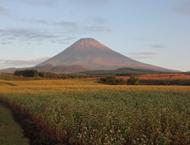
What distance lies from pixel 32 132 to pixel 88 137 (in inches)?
296

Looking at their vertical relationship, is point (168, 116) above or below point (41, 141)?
above

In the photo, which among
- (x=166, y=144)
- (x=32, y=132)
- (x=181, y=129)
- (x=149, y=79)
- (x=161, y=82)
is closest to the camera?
(x=166, y=144)

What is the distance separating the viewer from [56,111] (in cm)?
2262

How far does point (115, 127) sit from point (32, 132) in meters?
6.88

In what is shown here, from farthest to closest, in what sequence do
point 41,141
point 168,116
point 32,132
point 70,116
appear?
point 32,132, point 70,116, point 41,141, point 168,116

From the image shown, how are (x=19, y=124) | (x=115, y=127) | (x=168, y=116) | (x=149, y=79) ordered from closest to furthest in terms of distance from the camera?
(x=115, y=127) → (x=168, y=116) → (x=19, y=124) → (x=149, y=79)

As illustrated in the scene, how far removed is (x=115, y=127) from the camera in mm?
15531

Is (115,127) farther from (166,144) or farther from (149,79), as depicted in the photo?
(149,79)

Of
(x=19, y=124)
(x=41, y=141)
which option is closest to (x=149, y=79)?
(x=19, y=124)

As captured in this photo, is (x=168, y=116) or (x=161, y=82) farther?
(x=161, y=82)

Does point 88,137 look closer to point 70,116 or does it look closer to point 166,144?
point 166,144

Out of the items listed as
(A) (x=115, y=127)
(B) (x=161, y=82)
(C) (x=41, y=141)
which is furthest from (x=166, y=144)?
(B) (x=161, y=82)

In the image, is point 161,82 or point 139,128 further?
point 161,82

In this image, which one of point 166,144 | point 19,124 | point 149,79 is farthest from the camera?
point 149,79
